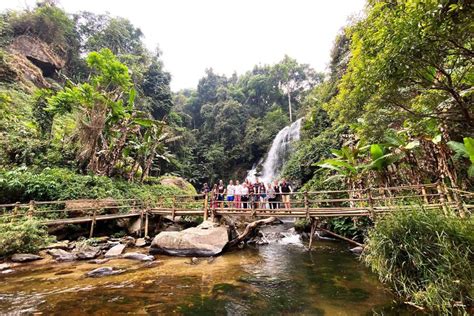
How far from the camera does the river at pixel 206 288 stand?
425 cm

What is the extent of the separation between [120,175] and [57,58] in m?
17.3

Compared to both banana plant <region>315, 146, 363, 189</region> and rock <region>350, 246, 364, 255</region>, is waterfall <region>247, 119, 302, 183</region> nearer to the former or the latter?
banana plant <region>315, 146, 363, 189</region>

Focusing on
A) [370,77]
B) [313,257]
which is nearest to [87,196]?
[313,257]

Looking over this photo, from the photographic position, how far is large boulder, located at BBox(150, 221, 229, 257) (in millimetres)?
8008

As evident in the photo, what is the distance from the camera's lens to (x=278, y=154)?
74.8 ft

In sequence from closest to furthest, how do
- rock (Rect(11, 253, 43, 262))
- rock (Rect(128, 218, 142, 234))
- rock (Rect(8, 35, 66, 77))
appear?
rock (Rect(11, 253, 43, 262))
rock (Rect(128, 218, 142, 234))
rock (Rect(8, 35, 66, 77))

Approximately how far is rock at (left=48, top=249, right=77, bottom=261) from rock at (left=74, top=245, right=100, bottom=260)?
6.3 inches

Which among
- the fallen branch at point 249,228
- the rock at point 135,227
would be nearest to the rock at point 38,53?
the rock at point 135,227

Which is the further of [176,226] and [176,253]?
[176,226]

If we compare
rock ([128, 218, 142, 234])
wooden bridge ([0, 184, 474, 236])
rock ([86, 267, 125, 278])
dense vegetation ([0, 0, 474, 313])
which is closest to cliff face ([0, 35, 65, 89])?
dense vegetation ([0, 0, 474, 313])

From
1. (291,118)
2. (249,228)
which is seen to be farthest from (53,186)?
(291,118)

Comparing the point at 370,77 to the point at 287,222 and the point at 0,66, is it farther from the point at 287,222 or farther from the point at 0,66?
the point at 0,66

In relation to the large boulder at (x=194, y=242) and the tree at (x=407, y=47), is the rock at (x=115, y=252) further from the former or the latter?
the tree at (x=407, y=47)

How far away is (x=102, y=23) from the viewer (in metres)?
29.7
